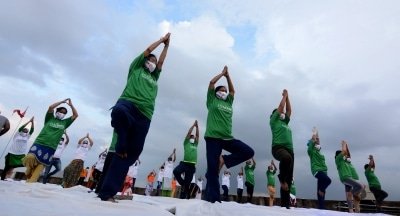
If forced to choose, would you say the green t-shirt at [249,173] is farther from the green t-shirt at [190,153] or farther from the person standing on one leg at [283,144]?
the person standing on one leg at [283,144]

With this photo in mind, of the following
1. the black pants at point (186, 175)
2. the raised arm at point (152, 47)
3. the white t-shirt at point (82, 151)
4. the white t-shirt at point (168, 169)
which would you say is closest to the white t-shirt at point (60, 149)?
the white t-shirt at point (82, 151)

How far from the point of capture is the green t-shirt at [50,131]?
26.2ft

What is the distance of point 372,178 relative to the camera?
11.5m

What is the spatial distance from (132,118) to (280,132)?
4.04 meters

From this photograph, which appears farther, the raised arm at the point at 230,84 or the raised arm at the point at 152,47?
the raised arm at the point at 230,84

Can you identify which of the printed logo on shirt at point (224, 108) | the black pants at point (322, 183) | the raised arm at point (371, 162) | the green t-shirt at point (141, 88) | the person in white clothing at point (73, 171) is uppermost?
the raised arm at point (371, 162)

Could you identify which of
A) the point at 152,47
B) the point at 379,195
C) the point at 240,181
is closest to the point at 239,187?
the point at 240,181

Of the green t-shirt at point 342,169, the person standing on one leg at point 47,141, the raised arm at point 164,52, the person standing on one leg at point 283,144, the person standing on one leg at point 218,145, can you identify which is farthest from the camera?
the green t-shirt at point 342,169

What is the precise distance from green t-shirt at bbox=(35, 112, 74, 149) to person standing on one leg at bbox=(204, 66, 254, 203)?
441 centimetres

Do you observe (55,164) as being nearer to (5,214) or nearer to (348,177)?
(348,177)

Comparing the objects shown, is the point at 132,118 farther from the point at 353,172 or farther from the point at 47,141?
the point at 353,172

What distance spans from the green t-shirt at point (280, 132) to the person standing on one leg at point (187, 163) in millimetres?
3199

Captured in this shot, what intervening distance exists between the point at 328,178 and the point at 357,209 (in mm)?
1627

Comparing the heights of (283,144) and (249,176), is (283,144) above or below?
below
